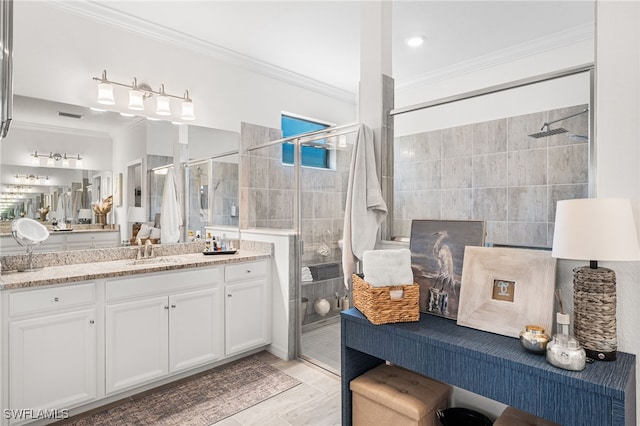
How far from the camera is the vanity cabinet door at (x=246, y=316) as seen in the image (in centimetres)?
292

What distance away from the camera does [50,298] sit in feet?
6.88

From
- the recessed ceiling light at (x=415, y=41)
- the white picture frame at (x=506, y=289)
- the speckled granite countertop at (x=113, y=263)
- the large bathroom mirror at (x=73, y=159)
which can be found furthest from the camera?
the recessed ceiling light at (x=415, y=41)

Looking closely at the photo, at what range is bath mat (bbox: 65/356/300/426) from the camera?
2205mm

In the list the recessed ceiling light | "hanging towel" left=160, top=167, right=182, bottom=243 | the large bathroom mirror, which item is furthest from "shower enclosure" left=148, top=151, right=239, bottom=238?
the recessed ceiling light

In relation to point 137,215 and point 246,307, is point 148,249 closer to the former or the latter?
point 137,215

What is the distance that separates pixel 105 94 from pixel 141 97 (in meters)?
0.28

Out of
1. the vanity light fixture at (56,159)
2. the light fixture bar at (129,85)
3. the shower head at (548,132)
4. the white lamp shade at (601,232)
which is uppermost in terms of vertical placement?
the light fixture bar at (129,85)

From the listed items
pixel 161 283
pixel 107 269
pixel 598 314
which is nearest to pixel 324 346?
pixel 161 283

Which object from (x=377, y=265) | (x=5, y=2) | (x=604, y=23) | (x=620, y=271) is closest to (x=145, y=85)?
(x=5, y=2)

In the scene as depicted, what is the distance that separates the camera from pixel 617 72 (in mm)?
1471

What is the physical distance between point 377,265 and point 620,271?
1003 mm

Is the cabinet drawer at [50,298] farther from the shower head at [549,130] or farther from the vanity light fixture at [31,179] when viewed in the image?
the shower head at [549,130]

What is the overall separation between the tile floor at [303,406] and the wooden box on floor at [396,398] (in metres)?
0.37

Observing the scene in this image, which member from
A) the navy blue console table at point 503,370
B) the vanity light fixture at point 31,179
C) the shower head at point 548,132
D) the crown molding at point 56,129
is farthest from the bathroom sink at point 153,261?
the shower head at point 548,132
